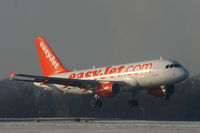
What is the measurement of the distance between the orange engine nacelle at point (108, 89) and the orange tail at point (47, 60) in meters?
12.1

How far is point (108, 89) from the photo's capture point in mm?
69625

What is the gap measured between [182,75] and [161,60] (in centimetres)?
312

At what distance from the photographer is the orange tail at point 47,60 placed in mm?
82838

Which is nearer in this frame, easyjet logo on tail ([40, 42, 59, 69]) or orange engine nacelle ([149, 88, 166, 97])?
orange engine nacelle ([149, 88, 166, 97])

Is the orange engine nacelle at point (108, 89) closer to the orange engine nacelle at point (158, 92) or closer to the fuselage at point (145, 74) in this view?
the fuselage at point (145, 74)

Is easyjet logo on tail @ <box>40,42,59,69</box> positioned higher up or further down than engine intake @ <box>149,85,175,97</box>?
higher up

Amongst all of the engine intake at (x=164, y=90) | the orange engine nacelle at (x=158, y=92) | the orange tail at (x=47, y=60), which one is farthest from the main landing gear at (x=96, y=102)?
the orange tail at (x=47, y=60)

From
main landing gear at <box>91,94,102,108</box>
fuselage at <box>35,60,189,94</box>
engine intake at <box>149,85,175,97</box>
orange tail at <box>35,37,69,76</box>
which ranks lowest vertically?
main landing gear at <box>91,94,102,108</box>

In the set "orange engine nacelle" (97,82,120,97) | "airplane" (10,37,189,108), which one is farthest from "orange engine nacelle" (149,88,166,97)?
"orange engine nacelle" (97,82,120,97)

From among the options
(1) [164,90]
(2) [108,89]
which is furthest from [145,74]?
(2) [108,89]

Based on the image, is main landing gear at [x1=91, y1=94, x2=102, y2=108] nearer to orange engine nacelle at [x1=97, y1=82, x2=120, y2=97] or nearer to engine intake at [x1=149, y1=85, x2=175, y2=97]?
orange engine nacelle at [x1=97, y1=82, x2=120, y2=97]

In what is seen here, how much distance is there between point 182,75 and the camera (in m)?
66.3

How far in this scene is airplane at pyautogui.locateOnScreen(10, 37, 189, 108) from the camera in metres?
66.6

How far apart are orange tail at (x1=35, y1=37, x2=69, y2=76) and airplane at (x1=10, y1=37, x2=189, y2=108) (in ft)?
5.46
